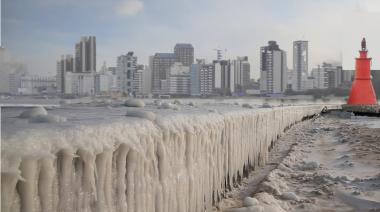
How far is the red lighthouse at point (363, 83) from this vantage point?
27516 mm

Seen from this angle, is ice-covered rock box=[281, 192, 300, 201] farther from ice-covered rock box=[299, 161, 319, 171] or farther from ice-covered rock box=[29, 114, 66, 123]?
ice-covered rock box=[29, 114, 66, 123]

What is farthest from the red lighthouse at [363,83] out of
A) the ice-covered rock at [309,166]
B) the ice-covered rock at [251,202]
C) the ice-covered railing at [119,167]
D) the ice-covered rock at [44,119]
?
the ice-covered rock at [44,119]

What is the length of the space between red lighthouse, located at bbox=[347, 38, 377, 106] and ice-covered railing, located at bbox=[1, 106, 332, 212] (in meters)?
25.4

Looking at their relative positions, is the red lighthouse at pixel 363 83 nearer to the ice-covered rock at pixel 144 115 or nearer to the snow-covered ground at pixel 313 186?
the snow-covered ground at pixel 313 186

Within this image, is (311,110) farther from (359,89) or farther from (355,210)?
(355,210)

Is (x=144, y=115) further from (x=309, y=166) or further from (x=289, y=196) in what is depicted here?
(x=309, y=166)

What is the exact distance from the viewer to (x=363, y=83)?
27.9 metres

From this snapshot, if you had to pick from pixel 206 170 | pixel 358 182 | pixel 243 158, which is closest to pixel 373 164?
pixel 358 182

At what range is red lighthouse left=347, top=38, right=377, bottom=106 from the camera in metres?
27.5

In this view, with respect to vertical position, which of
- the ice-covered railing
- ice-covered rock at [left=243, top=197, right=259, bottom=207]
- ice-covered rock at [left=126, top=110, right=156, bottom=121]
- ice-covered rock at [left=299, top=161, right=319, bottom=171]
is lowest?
ice-covered rock at [left=299, top=161, right=319, bottom=171]

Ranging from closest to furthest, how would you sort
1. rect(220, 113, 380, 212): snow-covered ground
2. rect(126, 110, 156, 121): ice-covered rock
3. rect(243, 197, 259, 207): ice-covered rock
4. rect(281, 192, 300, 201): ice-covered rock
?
rect(126, 110, 156, 121): ice-covered rock → rect(243, 197, 259, 207): ice-covered rock → rect(220, 113, 380, 212): snow-covered ground → rect(281, 192, 300, 201): ice-covered rock

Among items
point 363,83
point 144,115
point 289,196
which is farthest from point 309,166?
point 363,83

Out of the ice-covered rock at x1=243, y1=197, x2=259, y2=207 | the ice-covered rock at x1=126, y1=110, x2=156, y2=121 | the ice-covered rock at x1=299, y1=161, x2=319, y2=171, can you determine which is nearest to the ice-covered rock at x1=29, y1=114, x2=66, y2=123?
the ice-covered rock at x1=126, y1=110, x2=156, y2=121

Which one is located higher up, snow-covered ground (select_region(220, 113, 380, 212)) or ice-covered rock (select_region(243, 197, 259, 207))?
ice-covered rock (select_region(243, 197, 259, 207))
